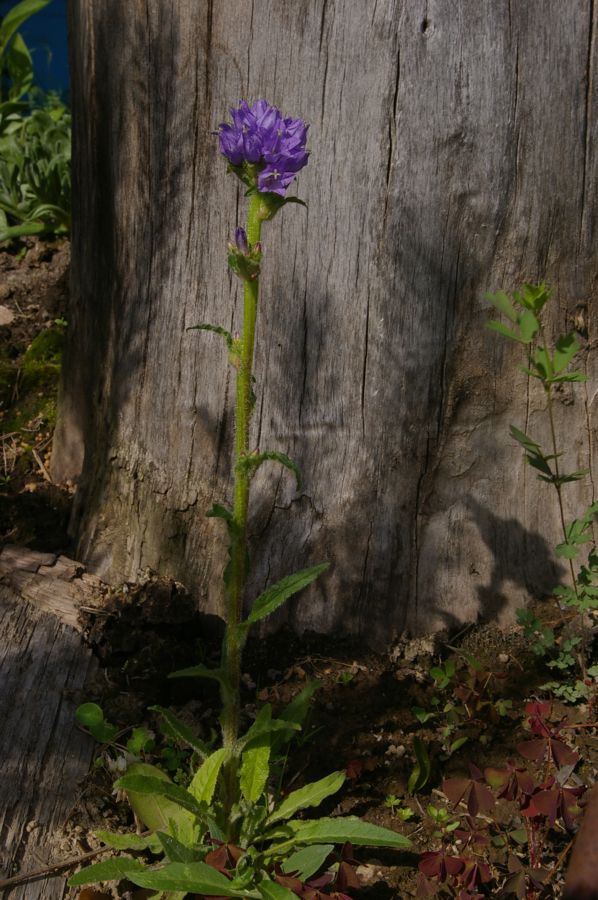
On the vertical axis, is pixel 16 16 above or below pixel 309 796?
above

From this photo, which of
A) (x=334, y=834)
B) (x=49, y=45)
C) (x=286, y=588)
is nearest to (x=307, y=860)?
(x=334, y=834)

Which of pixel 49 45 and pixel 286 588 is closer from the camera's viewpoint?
pixel 286 588

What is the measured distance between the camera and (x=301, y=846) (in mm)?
2256

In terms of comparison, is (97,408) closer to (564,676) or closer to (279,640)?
(279,640)

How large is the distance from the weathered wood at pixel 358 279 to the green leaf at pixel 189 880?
1.00 metres

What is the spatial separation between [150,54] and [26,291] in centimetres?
203

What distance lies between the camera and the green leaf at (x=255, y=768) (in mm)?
2322

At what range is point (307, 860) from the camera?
7.00ft

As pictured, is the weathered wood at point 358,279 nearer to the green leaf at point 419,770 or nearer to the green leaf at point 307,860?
the green leaf at point 419,770

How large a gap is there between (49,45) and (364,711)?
569cm

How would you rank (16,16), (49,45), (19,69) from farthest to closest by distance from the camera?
1. (49,45)
2. (19,69)
3. (16,16)

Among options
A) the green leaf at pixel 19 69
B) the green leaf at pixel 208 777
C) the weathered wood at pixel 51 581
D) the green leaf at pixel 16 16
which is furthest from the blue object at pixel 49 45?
the green leaf at pixel 208 777

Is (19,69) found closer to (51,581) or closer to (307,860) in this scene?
(51,581)

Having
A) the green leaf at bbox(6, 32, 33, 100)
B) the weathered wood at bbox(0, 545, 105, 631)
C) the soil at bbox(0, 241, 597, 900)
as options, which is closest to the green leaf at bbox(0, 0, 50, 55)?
the green leaf at bbox(6, 32, 33, 100)
